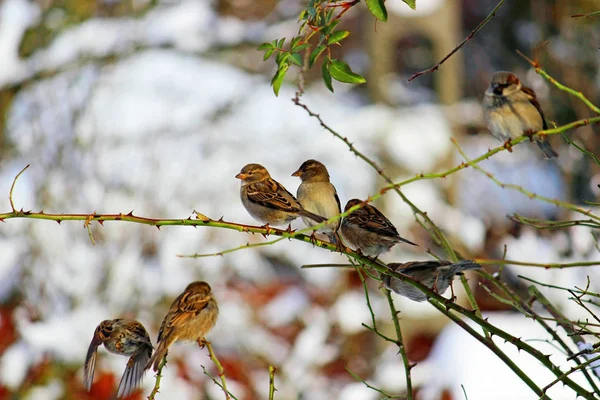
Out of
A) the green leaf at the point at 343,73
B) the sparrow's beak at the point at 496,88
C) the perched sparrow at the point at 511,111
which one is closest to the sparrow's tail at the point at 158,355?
the green leaf at the point at 343,73

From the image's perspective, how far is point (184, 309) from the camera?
2828 millimetres

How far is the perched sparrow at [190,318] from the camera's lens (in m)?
2.58

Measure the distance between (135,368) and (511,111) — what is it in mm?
1252

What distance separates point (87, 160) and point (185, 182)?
2.48 feet

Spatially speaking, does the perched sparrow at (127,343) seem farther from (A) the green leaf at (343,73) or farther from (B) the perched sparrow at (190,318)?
(A) the green leaf at (343,73)

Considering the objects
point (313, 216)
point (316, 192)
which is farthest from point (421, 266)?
point (316, 192)

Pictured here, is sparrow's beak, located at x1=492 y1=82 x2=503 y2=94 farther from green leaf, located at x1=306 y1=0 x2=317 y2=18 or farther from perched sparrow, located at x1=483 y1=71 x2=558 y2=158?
green leaf, located at x1=306 y1=0 x2=317 y2=18

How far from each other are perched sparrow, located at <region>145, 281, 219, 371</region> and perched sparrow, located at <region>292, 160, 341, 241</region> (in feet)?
1.50

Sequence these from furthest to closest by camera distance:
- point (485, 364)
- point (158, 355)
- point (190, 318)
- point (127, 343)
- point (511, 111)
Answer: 1. point (485, 364)
2. point (190, 318)
3. point (158, 355)
4. point (511, 111)
5. point (127, 343)

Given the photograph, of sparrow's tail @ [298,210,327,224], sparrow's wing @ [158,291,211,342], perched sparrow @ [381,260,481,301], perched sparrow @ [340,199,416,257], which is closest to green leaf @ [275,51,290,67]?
perched sparrow @ [381,260,481,301]

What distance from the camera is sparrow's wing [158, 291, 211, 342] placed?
2629 mm

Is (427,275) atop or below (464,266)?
below

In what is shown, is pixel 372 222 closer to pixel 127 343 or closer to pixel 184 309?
pixel 184 309

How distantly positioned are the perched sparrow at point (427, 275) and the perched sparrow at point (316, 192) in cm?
58
